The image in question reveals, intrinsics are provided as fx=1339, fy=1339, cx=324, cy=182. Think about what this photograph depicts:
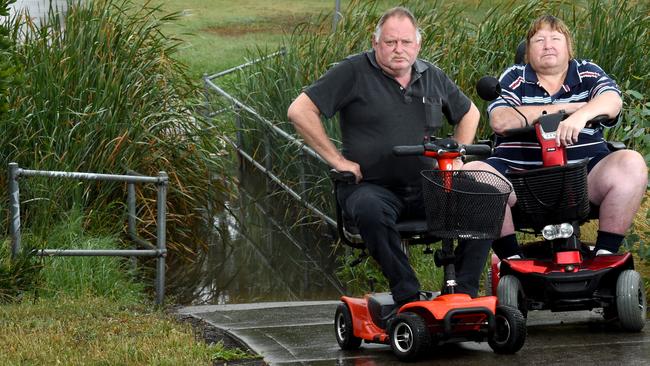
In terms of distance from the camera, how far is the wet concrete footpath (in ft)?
18.4

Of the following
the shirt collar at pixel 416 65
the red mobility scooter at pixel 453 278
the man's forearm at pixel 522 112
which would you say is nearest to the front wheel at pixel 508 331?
the red mobility scooter at pixel 453 278

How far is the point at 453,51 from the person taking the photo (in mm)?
11242

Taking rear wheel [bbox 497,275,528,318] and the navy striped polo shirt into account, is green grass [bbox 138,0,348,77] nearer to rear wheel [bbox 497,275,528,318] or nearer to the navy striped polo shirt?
the navy striped polo shirt

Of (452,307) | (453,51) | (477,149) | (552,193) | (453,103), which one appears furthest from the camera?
(453,51)

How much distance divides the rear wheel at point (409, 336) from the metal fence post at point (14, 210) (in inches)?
109

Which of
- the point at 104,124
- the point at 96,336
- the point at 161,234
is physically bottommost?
the point at 96,336

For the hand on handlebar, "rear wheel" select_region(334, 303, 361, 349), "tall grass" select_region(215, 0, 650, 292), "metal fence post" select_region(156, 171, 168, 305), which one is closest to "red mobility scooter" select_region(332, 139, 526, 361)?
"rear wheel" select_region(334, 303, 361, 349)

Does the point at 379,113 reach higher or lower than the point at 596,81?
lower

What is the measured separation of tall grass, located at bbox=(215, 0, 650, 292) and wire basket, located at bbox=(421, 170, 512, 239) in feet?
15.4

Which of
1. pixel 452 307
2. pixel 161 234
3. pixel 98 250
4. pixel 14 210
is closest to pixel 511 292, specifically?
pixel 452 307

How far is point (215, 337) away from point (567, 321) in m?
1.74

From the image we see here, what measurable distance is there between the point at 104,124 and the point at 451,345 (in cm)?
450

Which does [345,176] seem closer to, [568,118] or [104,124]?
[568,118]

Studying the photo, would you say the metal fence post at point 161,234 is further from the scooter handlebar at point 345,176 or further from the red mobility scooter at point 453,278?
the red mobility scooter at point 453,278
